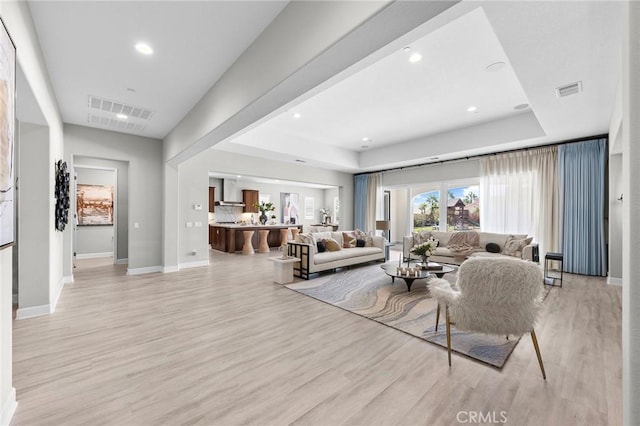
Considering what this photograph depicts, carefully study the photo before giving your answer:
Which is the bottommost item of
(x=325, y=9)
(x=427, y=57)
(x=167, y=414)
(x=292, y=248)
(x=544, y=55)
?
(x=167, y=414)

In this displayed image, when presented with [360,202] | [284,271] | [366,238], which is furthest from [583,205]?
[284,271]

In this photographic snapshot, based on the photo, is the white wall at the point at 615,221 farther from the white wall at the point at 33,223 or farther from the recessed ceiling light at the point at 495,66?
the white wall at the point at 33,223

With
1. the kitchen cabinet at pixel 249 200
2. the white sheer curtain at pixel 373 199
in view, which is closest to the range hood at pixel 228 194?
the kitchen cabinet at pixel 249 200

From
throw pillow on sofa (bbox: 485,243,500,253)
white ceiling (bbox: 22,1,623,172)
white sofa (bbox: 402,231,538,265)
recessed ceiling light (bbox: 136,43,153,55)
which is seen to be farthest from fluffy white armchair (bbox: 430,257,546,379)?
throw pillow on sofa (bbox: 485,243,500,253)

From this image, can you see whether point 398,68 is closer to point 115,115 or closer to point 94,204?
point 115,115

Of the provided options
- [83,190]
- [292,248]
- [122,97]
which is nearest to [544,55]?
[292,248]

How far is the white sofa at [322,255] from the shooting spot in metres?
5.31

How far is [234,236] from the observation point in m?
8.69

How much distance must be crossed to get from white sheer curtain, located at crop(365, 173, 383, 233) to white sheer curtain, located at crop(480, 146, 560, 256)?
120 inches

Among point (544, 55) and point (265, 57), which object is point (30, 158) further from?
point (544, 55)

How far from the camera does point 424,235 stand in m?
6.77

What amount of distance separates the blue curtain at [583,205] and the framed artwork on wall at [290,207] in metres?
9.24

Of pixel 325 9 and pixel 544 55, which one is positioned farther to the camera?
pixel 544 55

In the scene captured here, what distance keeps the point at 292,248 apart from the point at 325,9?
4431mm
